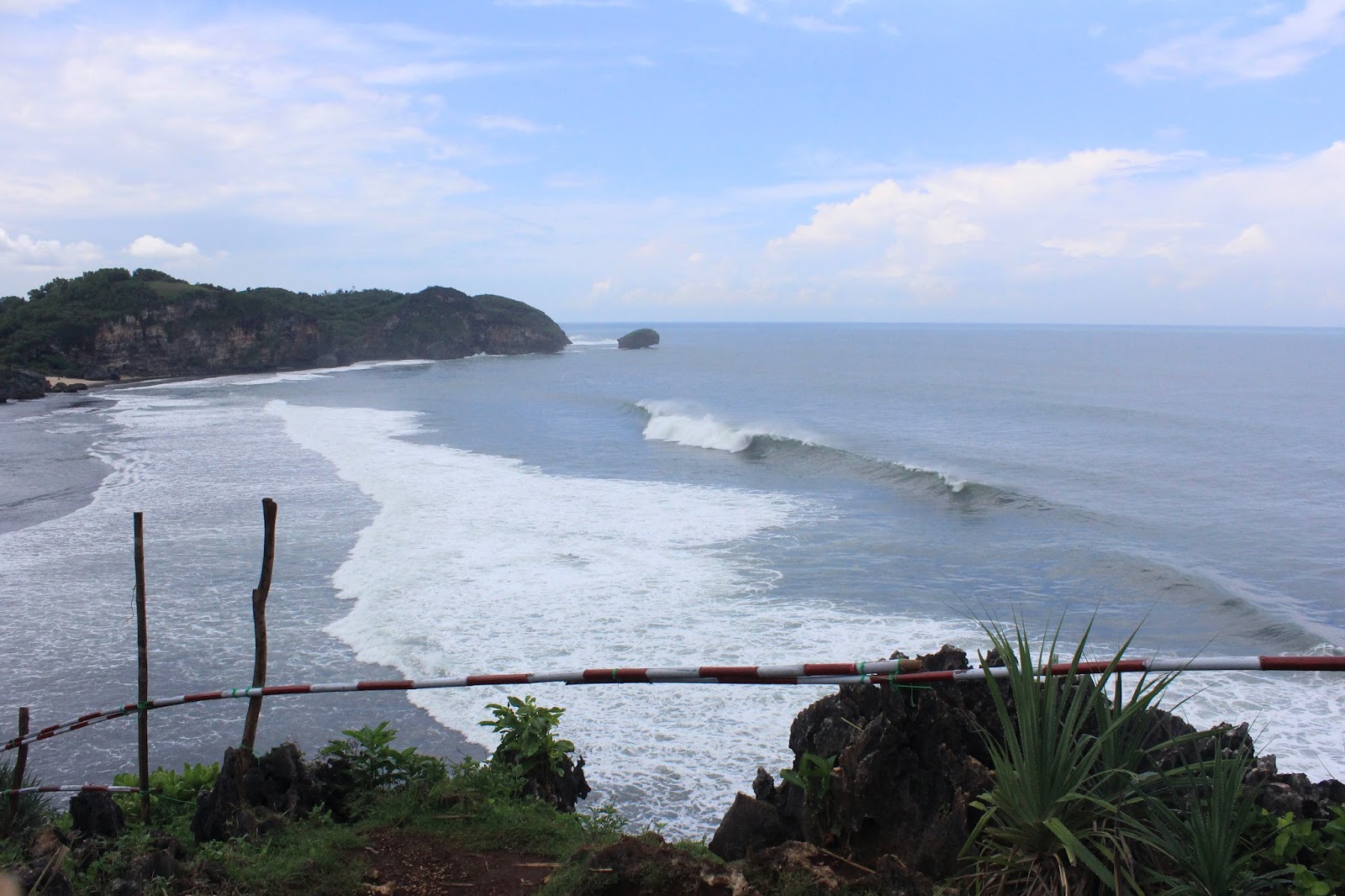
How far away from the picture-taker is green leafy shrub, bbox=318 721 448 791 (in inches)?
243

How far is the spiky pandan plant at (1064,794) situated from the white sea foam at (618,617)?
3675 millimetres

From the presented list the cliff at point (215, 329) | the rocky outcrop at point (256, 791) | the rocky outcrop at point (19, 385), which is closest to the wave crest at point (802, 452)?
the rocky outcrop at point (256, 791)

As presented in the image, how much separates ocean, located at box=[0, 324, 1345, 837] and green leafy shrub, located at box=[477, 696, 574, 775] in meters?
1.15

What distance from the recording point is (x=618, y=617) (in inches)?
470

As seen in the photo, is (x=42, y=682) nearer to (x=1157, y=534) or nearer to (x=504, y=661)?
(x=504, y=661)

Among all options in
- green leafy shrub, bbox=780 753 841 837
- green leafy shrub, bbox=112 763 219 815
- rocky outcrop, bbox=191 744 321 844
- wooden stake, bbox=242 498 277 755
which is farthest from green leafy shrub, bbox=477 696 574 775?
green leafy shrub, bbox=780 753 841 837

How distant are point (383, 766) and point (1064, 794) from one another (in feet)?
14.4

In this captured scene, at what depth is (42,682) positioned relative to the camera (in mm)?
9922

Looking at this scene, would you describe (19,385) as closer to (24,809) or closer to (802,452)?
Result: (802,452)

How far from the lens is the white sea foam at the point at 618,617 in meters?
8.31

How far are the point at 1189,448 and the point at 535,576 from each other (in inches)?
935

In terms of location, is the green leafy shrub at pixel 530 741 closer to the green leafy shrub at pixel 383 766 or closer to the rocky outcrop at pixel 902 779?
the green leafy shrub at pixel 383 766

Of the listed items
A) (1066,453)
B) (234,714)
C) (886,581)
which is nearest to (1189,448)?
(1066,453)

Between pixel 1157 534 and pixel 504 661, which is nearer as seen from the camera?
pixel 504 661
